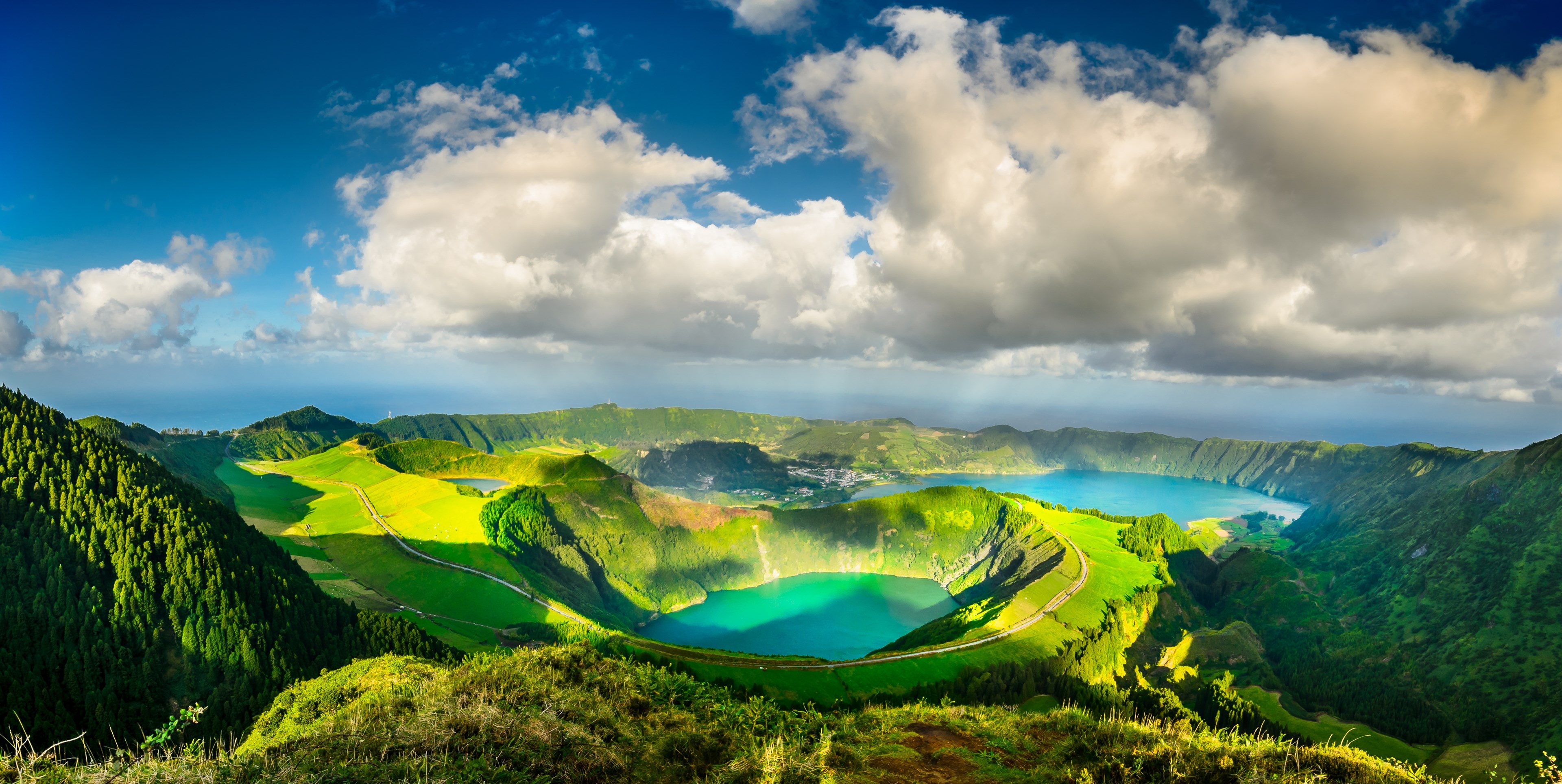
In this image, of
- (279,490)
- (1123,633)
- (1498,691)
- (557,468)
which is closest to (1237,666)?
(1123,633)

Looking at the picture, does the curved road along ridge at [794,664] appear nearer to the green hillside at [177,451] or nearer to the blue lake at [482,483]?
the green hillside at [177,451]

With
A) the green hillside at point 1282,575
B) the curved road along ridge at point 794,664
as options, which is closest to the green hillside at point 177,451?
the curved road along ridge at point 794,664

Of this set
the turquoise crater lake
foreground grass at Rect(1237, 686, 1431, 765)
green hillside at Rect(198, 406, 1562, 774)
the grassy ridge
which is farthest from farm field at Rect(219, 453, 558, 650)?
foreground grass at Rect(1237, 686, 1431, 765)

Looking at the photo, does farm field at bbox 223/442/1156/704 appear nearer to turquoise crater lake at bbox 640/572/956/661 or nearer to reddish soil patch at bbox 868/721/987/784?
turquoise crater lake at bbox 640/572/956/661

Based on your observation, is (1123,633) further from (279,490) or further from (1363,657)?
(279,490)

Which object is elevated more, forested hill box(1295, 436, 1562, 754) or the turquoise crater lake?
forested hill box(1295, 436, 1562, 754)

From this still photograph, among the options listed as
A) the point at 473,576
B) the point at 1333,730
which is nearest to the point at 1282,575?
the point at 1333,730

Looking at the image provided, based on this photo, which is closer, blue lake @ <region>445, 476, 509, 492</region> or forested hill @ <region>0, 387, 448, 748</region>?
forested hill @ <region>0, 387, 448, 748</region>
